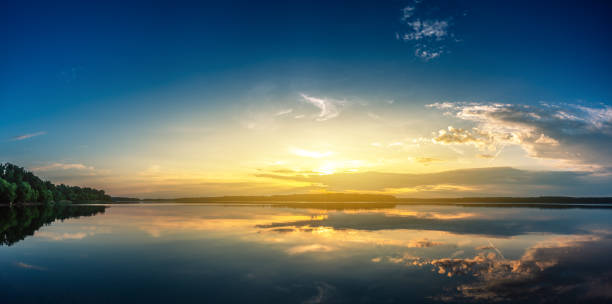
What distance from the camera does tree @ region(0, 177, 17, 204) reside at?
8497 centimetres

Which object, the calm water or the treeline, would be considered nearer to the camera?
the calm water

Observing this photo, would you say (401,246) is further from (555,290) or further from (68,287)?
(68,287)

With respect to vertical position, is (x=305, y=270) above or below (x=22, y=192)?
below

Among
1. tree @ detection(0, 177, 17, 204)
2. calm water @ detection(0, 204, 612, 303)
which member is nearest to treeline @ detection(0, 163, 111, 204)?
tree @ detection(0, 177, 17, 204)

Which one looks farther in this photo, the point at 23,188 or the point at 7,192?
the point at 23,188

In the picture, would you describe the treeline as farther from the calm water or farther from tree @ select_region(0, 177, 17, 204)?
the calm water

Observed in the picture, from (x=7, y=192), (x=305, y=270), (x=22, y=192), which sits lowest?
(x=305, y=270)

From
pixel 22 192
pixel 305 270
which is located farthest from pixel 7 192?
pixel 305 270

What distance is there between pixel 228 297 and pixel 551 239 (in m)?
27.7

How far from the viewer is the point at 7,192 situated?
8612 centimetres

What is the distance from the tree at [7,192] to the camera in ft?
279

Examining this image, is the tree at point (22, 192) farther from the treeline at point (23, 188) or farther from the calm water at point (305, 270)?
the calm water at point (305, 270)

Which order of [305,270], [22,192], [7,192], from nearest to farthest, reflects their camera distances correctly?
[305,270] → [7,192] → [22,192]

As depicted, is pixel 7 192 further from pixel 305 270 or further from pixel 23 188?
pixel 305 270
